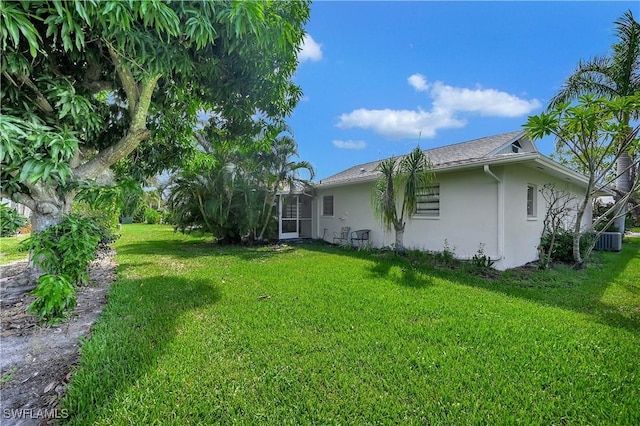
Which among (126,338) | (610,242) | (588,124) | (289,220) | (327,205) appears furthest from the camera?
(289,220)

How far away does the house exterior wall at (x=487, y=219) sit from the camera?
8.00 meters

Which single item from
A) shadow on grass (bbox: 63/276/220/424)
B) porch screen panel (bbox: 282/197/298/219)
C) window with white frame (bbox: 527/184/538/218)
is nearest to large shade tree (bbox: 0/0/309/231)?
shadow on grass (bbox: 63/276/220/424)

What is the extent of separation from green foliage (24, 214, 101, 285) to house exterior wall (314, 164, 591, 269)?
879cm

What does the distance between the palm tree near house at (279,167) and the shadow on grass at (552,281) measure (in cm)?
562

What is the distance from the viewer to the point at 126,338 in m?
3.69

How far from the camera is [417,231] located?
33.0ft

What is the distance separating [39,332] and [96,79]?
12.5 feet

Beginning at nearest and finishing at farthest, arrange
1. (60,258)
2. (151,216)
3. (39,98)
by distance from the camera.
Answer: (39,98)
(60,258)
(151,216)

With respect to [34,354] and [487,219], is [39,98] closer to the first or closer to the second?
[34,354]

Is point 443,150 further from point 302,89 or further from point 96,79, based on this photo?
point 96,79

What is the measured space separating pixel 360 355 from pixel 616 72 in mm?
17022

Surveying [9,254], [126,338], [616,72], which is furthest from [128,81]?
[616,72]

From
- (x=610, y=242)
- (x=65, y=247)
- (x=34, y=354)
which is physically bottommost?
(x=34, y=354)

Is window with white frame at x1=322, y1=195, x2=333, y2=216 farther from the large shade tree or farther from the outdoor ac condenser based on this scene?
the outdoor ac condenser
